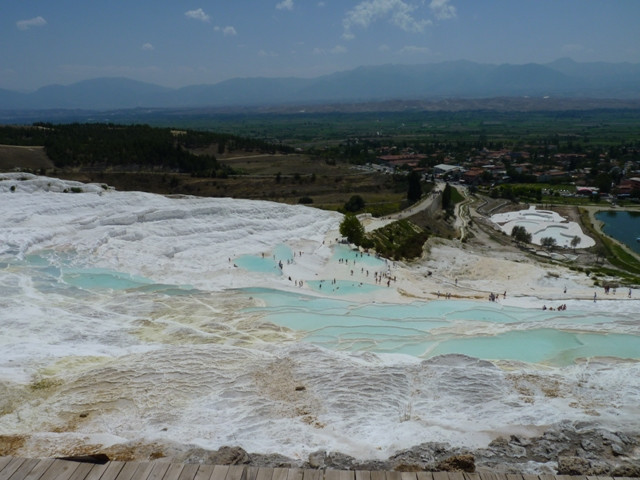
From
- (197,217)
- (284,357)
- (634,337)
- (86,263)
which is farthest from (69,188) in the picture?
(634,337)

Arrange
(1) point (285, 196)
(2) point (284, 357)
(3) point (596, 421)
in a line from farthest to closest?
(1) point (285, 196) → (2) point (284, 357) → (3) point (596, 421)

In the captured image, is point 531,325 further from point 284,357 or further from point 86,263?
point 86,263

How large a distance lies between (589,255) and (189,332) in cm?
4879

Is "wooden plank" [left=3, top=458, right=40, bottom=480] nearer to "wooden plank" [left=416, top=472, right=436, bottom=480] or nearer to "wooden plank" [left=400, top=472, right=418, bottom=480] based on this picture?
"wooden plank" [left=400, top=472, right=418, bottom=480]

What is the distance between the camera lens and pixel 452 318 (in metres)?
26.5

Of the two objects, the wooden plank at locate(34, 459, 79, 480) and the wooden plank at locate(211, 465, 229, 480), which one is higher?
the wooden plank at locate(34, 459, 79, 480)

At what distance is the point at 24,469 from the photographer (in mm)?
7316

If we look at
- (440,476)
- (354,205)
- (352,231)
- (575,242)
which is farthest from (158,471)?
(575,242)

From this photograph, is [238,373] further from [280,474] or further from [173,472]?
[280,474]

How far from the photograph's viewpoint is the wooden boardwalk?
7.19 m

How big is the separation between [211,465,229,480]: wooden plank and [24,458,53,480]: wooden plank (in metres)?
2.44

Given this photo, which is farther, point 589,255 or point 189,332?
point 589,255

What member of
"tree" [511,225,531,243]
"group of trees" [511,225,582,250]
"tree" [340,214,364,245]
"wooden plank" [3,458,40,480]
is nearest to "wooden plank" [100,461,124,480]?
"wooden plank" [3,458,40,480]

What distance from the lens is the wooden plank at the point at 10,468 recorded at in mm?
7184
